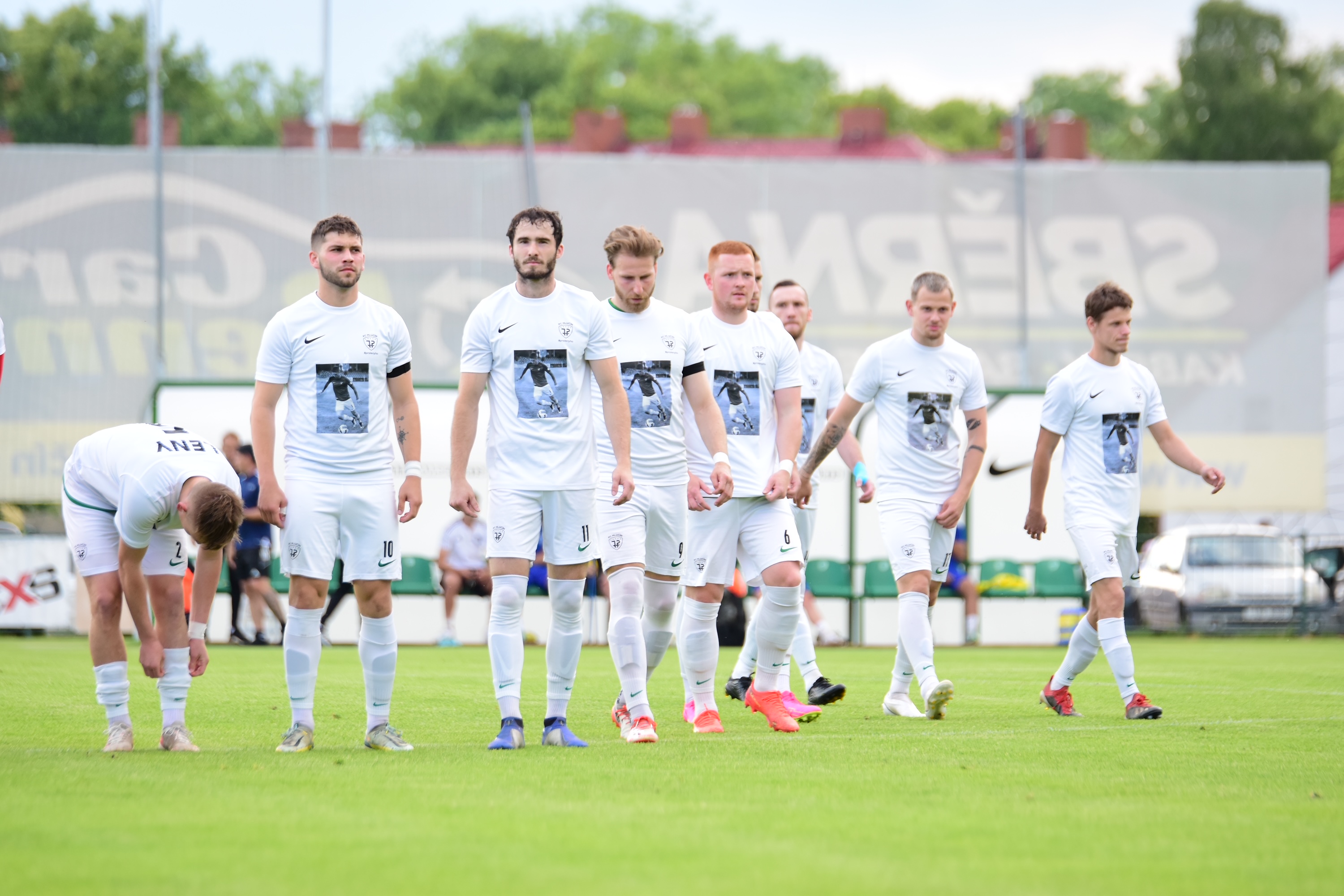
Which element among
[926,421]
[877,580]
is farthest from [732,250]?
[877,580]

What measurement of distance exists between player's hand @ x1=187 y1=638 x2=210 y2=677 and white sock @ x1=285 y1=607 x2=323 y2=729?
14.5 inches

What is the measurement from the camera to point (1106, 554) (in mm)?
9148

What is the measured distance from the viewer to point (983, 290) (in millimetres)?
27219

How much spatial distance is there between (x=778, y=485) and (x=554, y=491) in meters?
1.26

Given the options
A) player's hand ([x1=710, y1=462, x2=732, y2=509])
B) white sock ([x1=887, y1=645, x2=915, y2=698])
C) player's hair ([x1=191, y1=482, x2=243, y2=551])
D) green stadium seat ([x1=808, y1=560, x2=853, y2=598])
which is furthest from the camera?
A: green stadium seat ([x1=808, y1=560, x2=853, y2=598])

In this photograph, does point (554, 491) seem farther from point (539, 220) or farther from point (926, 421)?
point (926, 421)

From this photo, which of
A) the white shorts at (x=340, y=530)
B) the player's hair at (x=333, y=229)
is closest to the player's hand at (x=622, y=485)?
the white shorts at (x=340, y=530)

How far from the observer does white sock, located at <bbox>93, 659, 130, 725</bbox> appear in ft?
23.6

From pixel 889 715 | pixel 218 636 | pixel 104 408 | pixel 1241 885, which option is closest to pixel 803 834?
pixel 1241 885

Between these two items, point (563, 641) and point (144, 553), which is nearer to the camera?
point (144, 553)

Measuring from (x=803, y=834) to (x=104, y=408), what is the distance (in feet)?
71.5

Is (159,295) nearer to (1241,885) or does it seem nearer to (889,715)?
(889,715)

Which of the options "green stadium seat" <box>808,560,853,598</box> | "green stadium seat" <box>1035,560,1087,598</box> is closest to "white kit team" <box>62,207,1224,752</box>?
"green stadium seat" <box>808,560,853,598</box>

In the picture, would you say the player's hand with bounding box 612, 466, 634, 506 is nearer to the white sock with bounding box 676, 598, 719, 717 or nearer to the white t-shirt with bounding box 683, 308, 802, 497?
the white t-shirt with bounding box 683, 308, 802, 497
